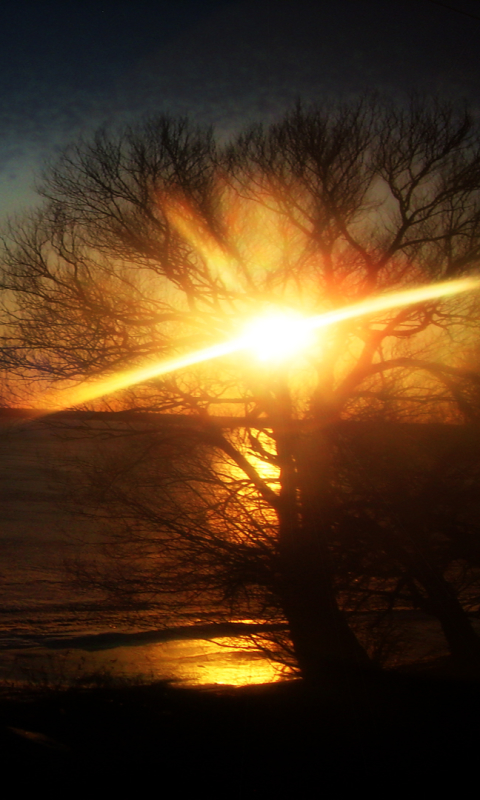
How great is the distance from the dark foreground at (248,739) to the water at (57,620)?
2.86 feet

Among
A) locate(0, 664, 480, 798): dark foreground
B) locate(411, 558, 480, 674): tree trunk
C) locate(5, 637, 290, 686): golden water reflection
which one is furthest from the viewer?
locate(5, 637, 290, 686): golden water reflection

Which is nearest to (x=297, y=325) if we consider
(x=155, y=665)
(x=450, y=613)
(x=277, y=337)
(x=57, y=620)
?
(x=277, y=337)

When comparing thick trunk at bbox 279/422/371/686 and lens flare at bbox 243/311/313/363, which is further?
lens flare at bbox 243/311/313/363

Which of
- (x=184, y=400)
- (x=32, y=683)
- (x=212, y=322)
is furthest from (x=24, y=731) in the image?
(x=212, y=322)

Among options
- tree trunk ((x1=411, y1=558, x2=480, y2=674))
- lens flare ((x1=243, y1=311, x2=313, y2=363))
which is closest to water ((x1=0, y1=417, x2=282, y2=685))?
tree trunk ((x1=411, y1=558, x2=480, y2=674))

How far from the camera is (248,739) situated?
14.0ft

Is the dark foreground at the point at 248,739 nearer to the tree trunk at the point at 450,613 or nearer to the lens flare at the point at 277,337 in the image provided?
the tree trunk at the point at 450,613

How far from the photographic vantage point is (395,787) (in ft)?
11.5

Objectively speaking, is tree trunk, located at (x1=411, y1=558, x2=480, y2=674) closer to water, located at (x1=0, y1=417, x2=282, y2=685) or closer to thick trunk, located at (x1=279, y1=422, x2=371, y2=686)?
thick trunk, located at (x1=279, y1=422, x2=371, y2=686)

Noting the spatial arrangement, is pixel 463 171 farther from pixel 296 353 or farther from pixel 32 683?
pixel 32 683

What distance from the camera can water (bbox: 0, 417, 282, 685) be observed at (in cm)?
630

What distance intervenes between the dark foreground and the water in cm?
87

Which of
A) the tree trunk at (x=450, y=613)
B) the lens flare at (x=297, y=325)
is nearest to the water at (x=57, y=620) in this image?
the lens flare at (x=297, y=325)

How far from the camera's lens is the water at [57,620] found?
6.30m
